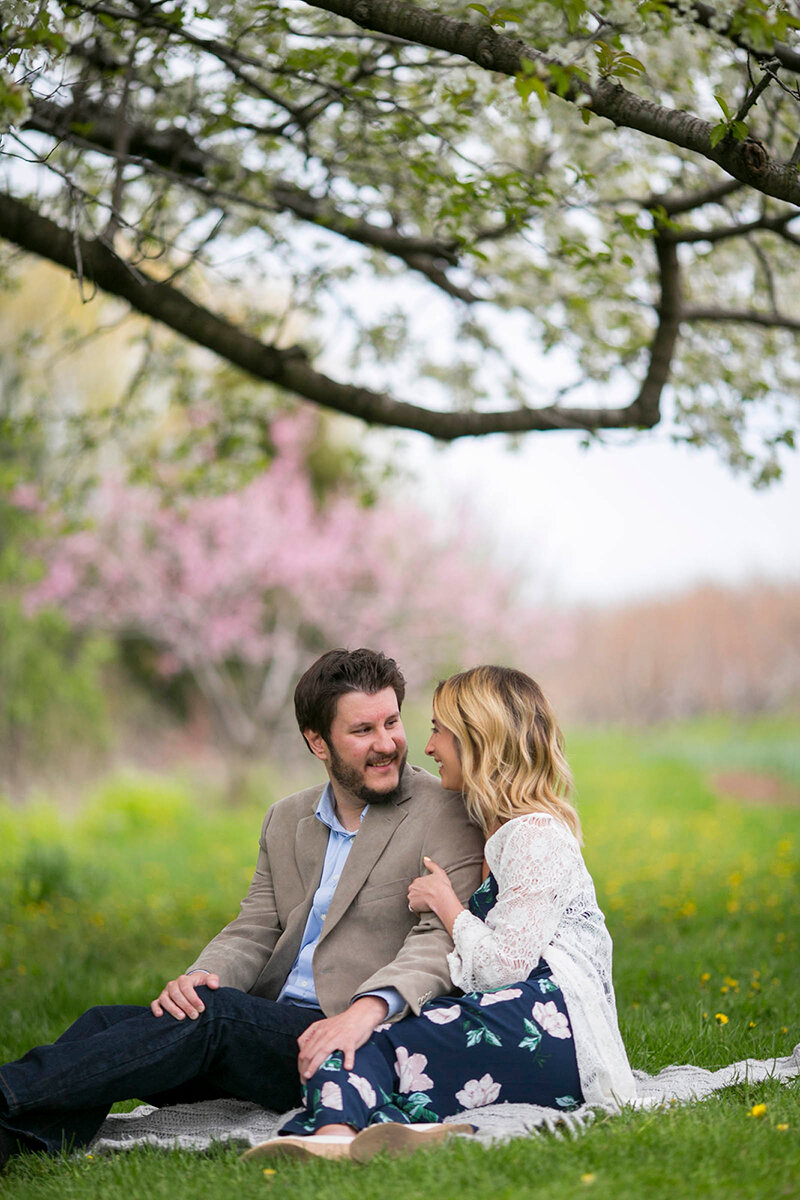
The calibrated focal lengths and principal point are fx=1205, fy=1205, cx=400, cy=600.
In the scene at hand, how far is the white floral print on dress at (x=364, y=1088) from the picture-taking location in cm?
288

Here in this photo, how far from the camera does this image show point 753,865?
29.8 feet

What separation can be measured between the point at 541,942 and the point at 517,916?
99 millimetres

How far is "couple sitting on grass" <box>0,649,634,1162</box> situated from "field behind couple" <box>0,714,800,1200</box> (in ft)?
0.58

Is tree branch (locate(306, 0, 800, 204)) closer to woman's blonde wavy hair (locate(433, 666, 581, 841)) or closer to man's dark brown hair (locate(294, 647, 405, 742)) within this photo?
woman's blonde wavy hair (locate(433, 666, 581, 841))

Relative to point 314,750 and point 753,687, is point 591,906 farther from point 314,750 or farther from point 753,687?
point 753,687

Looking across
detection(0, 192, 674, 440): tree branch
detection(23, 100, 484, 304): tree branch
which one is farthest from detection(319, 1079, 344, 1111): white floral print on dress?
detection(23, 100, 484, 304): tree branch

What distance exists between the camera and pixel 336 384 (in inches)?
235

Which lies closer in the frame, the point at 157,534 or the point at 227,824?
the point at 227,824

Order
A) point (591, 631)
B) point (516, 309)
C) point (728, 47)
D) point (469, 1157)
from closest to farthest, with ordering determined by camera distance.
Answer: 1. point (469, 1157)
2. point (728, 47)
3. point (516, 309)
4. point (591, 631)

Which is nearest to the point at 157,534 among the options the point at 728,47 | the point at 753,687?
the point at 728,47

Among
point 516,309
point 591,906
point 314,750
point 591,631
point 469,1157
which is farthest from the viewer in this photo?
point 591,631

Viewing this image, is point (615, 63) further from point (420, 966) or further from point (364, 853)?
point (420, 966)

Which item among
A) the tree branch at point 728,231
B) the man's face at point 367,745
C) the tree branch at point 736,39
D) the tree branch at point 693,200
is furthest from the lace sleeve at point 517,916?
the tree branch at point 728,231

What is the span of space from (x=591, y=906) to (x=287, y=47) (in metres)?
3.95
